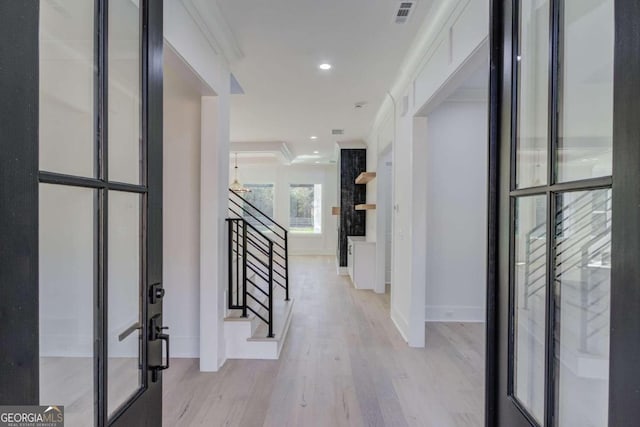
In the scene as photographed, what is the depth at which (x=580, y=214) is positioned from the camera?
901 mm

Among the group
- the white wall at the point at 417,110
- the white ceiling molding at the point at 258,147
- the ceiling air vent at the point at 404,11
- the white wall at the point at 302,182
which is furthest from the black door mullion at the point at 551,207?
the white wall at the point at 302,182

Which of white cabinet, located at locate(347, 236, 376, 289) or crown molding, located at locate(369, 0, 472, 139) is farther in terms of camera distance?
white cabinet, located at locate(347, 236, 376, 289)

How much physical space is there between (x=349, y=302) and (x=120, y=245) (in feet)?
15.3

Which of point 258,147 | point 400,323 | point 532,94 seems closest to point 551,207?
point 532,94

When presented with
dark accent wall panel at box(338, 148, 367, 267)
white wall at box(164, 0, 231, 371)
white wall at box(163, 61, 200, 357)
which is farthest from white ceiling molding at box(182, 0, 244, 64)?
dark accent wall panel at box(338, 148, 367, 267)

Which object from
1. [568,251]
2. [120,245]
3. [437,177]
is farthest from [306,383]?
[437,177]

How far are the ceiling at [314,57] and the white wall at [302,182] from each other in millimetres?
4934

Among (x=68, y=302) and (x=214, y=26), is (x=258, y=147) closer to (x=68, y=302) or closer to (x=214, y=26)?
(x=214, y=26)

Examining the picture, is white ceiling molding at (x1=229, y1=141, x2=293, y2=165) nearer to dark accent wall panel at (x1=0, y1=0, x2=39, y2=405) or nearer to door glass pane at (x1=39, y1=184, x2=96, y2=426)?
door glass pane at (x1=39, y1=184, x2=96, y2=426)

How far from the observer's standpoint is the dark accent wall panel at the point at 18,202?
62 cm

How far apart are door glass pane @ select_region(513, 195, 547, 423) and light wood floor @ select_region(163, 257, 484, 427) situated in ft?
4.77

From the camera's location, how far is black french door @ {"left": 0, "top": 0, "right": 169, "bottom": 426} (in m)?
0.65

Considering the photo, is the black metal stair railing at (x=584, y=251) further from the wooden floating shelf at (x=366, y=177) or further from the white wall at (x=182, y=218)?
the wooden floating shelf at (x=366, y=177)

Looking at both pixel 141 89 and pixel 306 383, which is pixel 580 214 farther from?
pixel 306 383
